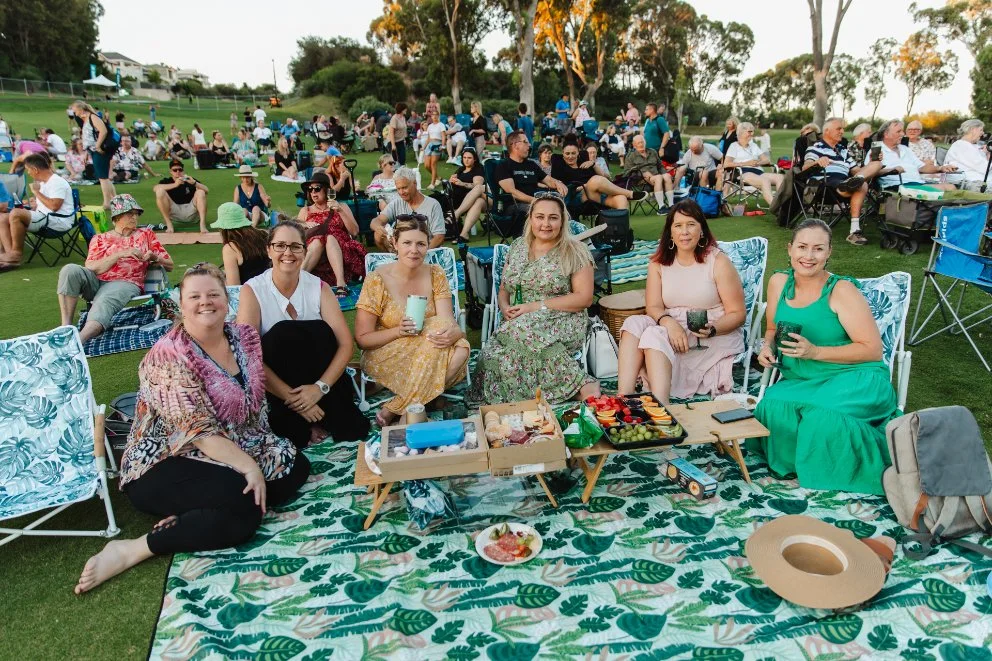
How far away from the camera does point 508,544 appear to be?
2750mm

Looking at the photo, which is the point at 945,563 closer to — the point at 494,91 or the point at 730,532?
the point at 730,532

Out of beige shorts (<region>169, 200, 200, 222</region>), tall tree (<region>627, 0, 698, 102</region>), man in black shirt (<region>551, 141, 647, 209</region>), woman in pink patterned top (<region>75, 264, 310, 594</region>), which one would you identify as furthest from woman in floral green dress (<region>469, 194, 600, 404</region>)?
tall tree (<region>627, 0, 698, 102</region>)

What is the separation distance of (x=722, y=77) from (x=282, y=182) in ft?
166

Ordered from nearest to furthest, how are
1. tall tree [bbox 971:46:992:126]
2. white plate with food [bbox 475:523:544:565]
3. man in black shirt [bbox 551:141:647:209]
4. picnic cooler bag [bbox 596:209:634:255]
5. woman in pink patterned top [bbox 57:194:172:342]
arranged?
white plate with food [bbox 475:523:544:565] → woman in pink patterned top [bbox 57:194:172:342] → picnic cooler bag [bbox 596:209:634:255] → man in black shirt [bbox 551:141:647:209] → tall tree [bbox 971:46:992:126]

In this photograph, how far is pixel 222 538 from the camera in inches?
110

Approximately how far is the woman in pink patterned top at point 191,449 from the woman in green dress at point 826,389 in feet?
9.14

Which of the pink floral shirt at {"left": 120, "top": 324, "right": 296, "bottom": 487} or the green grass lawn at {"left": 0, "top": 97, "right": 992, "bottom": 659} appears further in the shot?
the pink floral shirt at {"left": 120, "top": 324, "right": 296, "bottom": 487}

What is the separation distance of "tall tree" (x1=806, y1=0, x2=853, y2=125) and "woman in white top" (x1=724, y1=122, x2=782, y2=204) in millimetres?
9629

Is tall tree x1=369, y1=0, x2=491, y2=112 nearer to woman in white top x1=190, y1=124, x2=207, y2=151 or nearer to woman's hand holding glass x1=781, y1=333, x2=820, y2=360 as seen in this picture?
woman in white top x1=190, y1=124, x2=207, y2=151

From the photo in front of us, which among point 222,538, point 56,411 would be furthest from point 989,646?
point 56,411

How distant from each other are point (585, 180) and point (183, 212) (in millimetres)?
6892

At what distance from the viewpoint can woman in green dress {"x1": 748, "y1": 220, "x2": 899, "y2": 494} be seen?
3055mm

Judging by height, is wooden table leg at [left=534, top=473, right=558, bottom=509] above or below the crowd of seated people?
below

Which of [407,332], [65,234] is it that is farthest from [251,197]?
[407,332]
